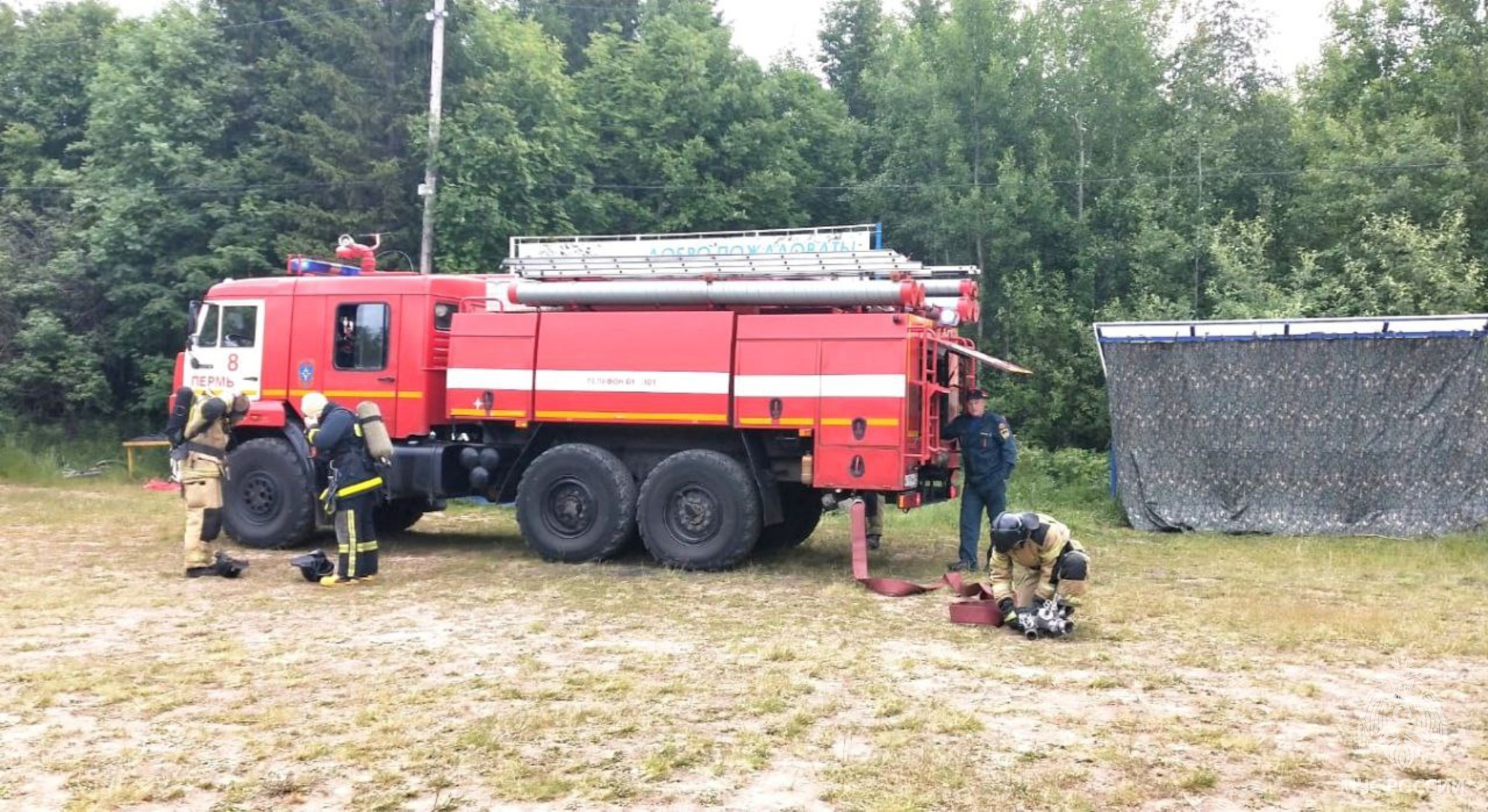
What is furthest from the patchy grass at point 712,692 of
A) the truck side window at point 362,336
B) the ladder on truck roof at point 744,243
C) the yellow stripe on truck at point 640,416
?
the ladder on truck roof at point 744,243

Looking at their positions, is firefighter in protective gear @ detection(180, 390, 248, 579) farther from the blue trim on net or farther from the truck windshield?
the blue trim on net

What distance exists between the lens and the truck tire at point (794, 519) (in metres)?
11.4

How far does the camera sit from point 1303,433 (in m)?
13.8

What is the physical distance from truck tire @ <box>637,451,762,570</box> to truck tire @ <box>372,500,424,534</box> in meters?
3.68

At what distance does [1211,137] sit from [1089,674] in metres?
20.2

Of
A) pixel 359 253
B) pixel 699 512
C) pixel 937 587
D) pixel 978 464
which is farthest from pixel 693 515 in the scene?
pixel 359 253

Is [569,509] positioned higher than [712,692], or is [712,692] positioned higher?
[569,509]

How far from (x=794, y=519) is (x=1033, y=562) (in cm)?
427

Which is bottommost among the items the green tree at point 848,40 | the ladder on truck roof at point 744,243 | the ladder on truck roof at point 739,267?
the ladder on truck roof at point 739,267

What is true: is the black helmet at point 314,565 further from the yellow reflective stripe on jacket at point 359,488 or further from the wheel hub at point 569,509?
the wheel hub at point 569,509

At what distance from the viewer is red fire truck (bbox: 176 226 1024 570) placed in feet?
33.8

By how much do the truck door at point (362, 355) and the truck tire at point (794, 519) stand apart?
3902mm

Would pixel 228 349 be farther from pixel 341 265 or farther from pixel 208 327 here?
pixel 341 265

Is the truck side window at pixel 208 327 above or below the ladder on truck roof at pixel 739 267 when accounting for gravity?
below
